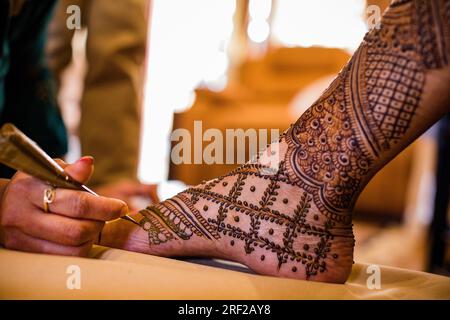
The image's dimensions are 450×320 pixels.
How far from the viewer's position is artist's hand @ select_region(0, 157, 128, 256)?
0.60 metres

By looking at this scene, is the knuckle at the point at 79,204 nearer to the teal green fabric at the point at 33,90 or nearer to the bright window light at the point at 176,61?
the teal green fabric at the point at 33,90

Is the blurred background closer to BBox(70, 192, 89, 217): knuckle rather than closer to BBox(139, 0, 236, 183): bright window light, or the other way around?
BBox(139, 0, 236, 183): bright window light

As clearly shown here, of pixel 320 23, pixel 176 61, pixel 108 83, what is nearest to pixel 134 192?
pixel 108 83

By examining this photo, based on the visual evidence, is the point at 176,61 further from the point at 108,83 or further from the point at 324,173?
the point at 324,173

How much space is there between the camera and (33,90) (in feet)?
4.21

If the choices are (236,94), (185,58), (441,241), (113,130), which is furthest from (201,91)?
(441,241)

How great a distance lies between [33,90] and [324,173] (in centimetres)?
96

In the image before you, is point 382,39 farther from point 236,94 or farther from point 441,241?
point 236,94

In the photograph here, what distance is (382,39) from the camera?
62 centimetres

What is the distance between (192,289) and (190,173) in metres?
3.37

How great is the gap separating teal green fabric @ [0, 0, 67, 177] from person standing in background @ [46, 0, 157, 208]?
1.06ft

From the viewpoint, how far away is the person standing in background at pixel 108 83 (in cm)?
175

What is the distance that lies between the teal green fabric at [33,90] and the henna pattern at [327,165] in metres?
0.67

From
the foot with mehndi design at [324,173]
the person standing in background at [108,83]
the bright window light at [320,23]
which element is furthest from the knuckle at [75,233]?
the bright window light at [320,23]
